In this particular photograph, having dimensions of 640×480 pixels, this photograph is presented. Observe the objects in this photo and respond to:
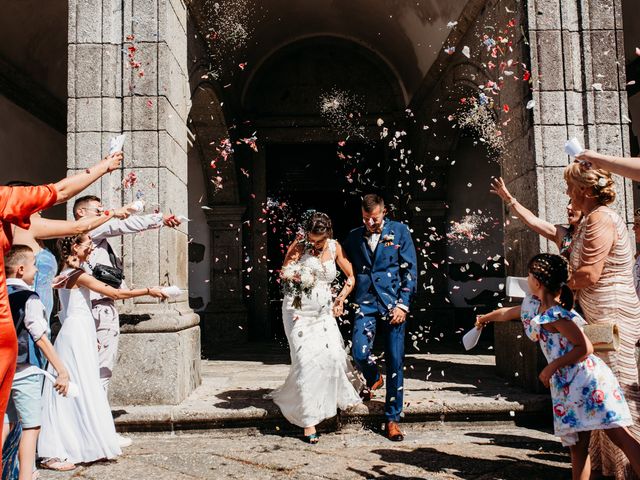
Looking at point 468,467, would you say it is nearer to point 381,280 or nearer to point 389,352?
point 389,352

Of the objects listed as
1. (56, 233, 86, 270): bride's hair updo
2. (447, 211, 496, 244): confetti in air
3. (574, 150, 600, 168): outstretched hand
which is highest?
(447, 211, 496, 244): confetti in air

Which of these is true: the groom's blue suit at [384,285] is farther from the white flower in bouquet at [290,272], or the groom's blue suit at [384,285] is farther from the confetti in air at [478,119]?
the confetti in air at [478,119]

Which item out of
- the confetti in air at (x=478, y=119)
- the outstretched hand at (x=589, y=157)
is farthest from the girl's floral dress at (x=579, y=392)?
the confetti in air at (x=478, y=119)

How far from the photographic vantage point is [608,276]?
10.8 ft

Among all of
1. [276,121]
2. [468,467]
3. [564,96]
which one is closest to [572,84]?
[564,96]

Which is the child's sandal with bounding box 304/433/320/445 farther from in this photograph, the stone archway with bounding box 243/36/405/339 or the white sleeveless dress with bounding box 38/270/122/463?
the stone archway with bounding box 243/36/405/339

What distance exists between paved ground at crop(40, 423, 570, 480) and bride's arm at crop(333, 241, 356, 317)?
0.98 metres

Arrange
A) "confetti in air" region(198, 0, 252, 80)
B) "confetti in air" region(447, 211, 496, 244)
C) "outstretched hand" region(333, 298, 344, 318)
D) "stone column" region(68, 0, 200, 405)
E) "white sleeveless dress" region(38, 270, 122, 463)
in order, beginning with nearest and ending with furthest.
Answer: "white sleeveless dress" region(38, 270, 122, 463)
"outstretched hand" region(333, 298, 344, 318)
"stone column" region(68, 0, 200, 405)
"confetti in air" region(198, 0, 252, 80)
"confetti in air" region(447, 211, 496, 244)

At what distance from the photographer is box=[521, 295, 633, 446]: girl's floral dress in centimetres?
300

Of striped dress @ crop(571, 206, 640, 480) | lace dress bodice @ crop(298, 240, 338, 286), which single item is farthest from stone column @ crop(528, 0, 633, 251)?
striped dress @ crop(571, 206, 640, 480)

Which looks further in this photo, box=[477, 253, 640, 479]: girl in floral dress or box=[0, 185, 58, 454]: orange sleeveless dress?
box=[477, 253, 640, 479]: girl in floral dress

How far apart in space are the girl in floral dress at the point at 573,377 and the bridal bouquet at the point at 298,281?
203 cm

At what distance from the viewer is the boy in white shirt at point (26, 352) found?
3.15 meters

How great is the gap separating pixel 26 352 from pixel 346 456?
86.7 inches
